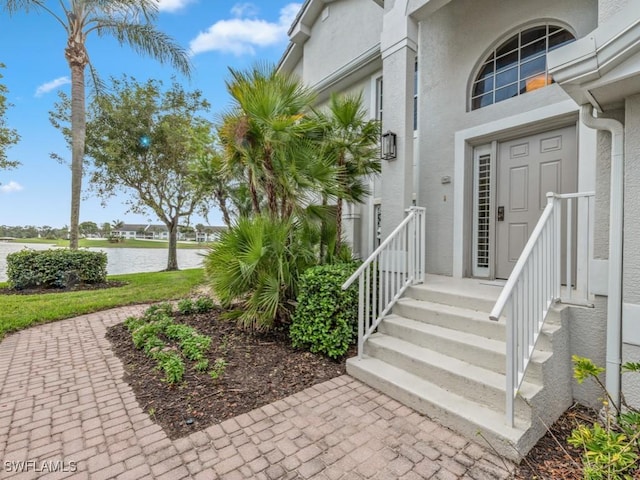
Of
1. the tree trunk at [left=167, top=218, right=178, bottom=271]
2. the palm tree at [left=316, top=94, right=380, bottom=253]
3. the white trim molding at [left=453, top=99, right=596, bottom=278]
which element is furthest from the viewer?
the tree trunk at [left=167, top=218, right=178, bottom=271]

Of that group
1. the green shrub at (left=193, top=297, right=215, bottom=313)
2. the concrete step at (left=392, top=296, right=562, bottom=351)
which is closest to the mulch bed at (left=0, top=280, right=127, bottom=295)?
the green shrub at (left=193, top=297, right=215, bottom=313)

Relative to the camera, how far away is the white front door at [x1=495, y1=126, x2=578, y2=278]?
4.38m

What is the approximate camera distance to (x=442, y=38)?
574 centimetres

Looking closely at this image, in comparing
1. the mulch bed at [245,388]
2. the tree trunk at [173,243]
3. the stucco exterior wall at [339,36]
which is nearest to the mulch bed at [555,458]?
the mulch bed at [245,388]

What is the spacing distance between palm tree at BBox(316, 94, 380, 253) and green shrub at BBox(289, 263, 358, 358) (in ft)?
4.22

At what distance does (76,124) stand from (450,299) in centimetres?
1185

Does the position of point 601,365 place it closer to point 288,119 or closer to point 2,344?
point 288,119

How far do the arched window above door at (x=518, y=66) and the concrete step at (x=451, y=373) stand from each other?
13.5ft

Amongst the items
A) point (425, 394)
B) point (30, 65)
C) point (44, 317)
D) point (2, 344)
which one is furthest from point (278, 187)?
point (30, 65)

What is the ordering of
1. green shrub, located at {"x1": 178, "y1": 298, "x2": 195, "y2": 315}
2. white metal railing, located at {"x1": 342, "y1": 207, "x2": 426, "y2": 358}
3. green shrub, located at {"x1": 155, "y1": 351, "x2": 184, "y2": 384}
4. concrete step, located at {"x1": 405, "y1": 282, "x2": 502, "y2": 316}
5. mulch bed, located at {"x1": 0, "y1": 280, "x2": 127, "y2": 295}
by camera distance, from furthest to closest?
mulch bed, located at {"x1": 0, "y1": 280, "x2": 127, "y2": 295}
green shrub, located at {"x1": 178, "y1": 298, "x2": 195, "y2": 315}
white metal railing, located at {"x1": 342, "y1": 207, "x2": 426, "y2": 358}
concrete step, located at {"x1": 405, "y1": 282, "x2": 502, "y2": 316}
green shrub, located at {"x1": 155, "y1": 351, "x2": 184, "y2": 384}

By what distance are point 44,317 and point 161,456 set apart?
542 cm

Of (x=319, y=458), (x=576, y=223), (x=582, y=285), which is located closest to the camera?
(x=319, y=458)

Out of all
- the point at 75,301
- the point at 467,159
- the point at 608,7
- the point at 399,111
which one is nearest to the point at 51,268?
the point at 75,301

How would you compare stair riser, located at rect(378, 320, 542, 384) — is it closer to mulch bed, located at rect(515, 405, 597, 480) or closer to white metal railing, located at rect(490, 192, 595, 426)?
white metal railing, located at rect(490, 192, 595, 426)
